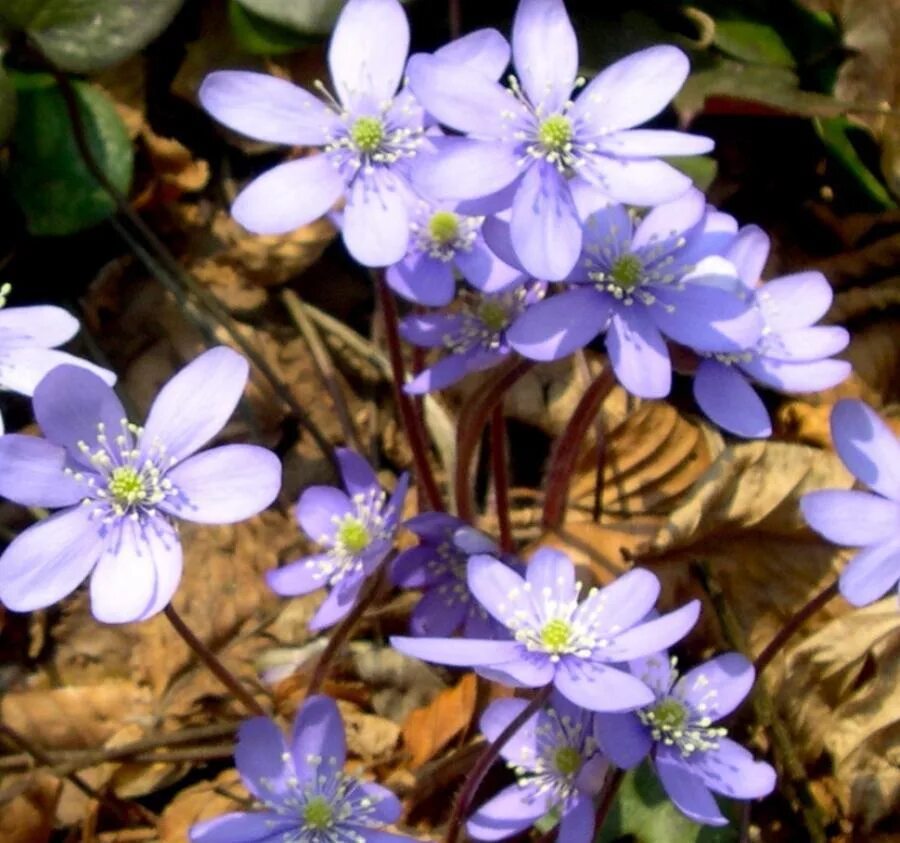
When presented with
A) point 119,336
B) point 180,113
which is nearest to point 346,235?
point 119,336

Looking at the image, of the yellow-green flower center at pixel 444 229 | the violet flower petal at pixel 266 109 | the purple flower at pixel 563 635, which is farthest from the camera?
the yellow-green flower center at pixel 444 229

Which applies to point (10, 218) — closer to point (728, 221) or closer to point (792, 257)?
point (728, 221)

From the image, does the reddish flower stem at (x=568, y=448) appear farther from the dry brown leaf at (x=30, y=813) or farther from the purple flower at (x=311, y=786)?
the dry brown leaf at (x=30, y=813)

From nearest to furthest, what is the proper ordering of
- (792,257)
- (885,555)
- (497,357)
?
(885,555), (497,357), (792,257)

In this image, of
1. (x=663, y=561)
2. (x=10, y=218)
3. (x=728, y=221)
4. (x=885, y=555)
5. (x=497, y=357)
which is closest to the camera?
(x=885, y=555)

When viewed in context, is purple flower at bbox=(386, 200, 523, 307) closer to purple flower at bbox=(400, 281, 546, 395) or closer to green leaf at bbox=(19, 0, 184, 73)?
purple flower at bbox=(400, 281, 546, 395)

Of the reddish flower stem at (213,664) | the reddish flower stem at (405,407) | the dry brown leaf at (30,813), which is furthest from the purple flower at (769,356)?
the dry brown leaf at (30,813)
